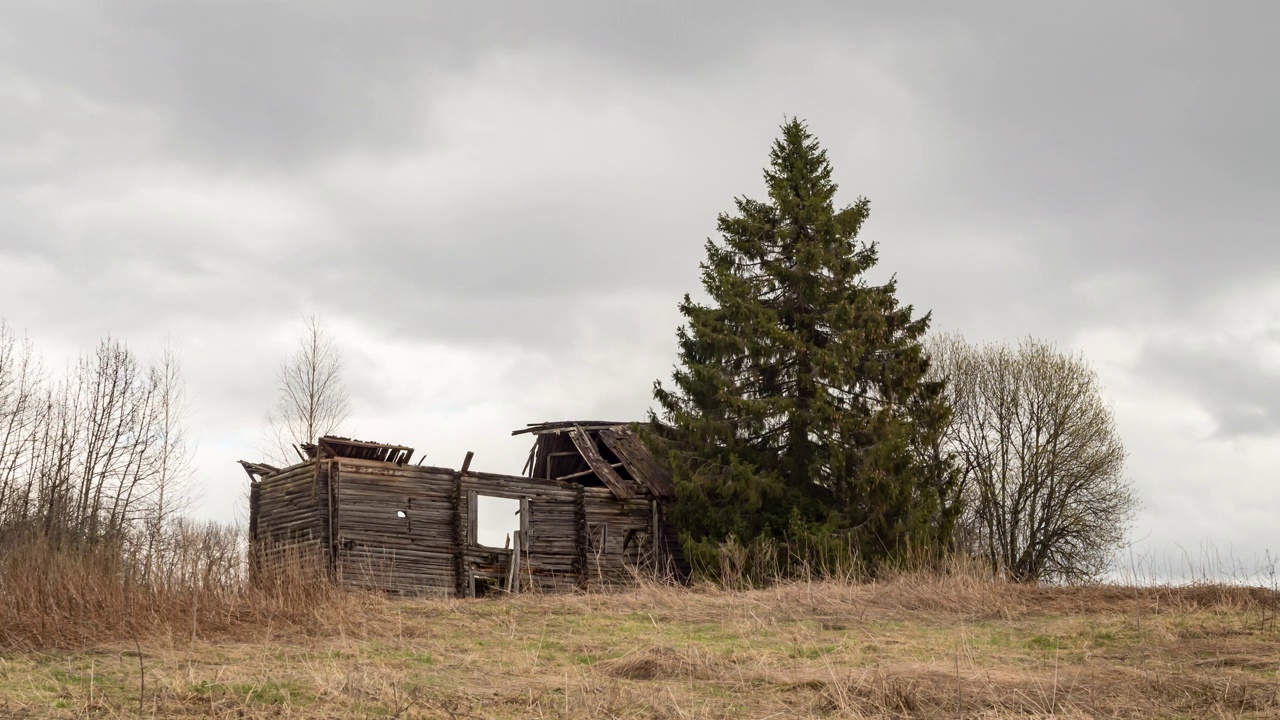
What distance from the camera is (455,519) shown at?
995 inches

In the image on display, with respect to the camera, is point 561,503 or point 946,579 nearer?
point 946,579

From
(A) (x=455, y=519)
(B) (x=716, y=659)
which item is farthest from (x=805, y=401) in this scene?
(B) (x=716, y=659)

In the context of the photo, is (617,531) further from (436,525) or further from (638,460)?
(436,525)

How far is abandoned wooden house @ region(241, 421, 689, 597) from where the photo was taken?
24.3 m

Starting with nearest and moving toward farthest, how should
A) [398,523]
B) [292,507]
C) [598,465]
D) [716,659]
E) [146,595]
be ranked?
[716,659]
[146,595]
[398,523]
[292,507]
[598,465]

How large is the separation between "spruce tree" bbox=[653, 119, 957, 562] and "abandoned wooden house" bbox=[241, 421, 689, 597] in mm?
1554

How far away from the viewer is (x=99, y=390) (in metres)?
34.2

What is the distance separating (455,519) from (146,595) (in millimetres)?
13936

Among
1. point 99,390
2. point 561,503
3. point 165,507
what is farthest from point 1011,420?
point 99,390

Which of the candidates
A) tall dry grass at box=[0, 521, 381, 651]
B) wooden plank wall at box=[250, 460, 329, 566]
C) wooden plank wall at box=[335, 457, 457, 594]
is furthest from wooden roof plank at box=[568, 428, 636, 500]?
tall dry grass at box=[0, 521, 381, 651]

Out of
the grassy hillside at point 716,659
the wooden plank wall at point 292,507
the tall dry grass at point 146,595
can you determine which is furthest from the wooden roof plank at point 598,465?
the tall dry grass at point 146,595

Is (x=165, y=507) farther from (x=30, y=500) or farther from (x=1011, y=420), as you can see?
(x=1011, y=420)

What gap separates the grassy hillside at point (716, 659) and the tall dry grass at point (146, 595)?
105 millimetres

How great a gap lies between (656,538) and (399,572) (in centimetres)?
686
